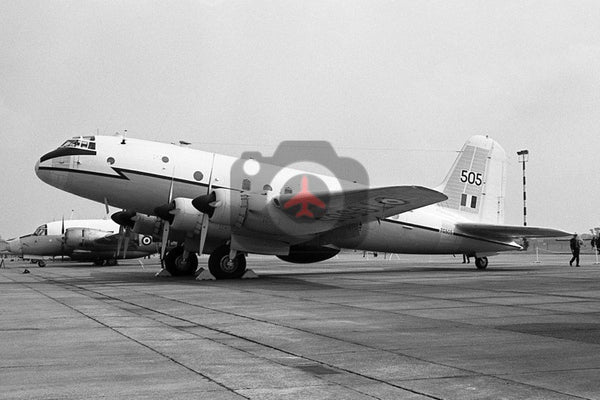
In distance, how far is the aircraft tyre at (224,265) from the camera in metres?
22.5

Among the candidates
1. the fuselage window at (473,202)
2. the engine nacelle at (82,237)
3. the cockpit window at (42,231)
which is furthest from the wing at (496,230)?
the cockpit window at (42,231)

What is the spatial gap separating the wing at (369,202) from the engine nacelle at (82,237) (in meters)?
27.4

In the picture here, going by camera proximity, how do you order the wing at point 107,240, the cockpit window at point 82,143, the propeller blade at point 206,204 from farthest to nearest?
the wing at point 107,240, the cockpit window at point 82,143, the propeller blade at point 206,204

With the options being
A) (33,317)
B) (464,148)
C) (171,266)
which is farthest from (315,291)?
(464,148)

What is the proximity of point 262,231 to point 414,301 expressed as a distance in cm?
907

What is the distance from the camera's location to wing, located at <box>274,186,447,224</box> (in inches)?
806

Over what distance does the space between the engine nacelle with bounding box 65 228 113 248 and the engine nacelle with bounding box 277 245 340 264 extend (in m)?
24.1

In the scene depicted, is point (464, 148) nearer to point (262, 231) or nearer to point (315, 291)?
point (262, 231)

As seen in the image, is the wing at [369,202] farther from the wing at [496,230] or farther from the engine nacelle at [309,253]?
the wing at [496,230]

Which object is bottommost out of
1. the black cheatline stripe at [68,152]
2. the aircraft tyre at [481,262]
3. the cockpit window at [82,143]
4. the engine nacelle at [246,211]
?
the aircraft tyre at [481,262]

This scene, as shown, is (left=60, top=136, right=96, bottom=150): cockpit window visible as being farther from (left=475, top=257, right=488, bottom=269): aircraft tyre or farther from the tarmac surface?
(left=475, top=257, right=488, bottom=269): aircraft tyre

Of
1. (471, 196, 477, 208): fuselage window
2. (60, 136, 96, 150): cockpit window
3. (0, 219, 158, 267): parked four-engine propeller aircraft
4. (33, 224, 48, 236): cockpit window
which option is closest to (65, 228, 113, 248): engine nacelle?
(0, 219, 158, 267): parked four-engine propeller aircraft

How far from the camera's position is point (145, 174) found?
2272cm

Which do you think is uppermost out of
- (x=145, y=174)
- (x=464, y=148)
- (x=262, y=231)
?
(x=464, y=148)
